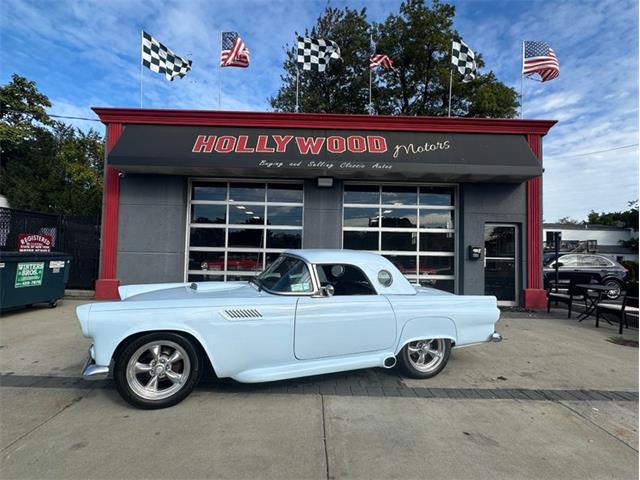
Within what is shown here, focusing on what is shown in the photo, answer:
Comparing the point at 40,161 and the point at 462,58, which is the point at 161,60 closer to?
the point at 462,58

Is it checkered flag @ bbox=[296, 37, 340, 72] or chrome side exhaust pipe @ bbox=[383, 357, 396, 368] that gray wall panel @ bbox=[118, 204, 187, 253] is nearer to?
checkered flag @ bbox=[296, 37, 340, 72]

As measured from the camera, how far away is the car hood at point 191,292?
3.70m

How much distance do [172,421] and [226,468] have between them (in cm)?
88

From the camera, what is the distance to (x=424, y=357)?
14.1 feet

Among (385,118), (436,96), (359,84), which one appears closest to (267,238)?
(385,118)

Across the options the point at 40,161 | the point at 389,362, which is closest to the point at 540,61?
the point at 389,362

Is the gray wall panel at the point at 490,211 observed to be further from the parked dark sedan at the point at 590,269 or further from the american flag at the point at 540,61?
the parked dark sedan at the point at 590,269

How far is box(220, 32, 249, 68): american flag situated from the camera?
10383 mm

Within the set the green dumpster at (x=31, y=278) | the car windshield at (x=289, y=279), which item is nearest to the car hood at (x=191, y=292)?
the car windshield at (x=289, y=279)

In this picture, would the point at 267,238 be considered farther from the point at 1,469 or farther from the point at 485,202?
the point at 1,469

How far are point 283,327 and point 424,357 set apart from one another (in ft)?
6.11

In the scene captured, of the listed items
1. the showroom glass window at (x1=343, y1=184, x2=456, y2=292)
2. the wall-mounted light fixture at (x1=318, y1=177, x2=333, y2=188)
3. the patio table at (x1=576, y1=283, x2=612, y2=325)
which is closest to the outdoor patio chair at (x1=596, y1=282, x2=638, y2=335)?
the patio table at (x1=576, y1=283, x2=612, y2=325)

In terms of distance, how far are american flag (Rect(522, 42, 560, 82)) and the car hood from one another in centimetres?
981

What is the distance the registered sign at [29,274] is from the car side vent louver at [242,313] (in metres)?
6.12
